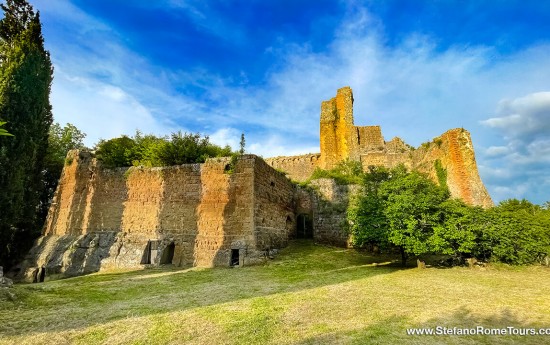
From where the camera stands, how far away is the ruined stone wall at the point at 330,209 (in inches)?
690

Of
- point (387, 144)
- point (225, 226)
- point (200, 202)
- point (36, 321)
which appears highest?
point (387, 144)

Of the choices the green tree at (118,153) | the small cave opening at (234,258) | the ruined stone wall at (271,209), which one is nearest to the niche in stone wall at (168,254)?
the small cave opening at (234,258)

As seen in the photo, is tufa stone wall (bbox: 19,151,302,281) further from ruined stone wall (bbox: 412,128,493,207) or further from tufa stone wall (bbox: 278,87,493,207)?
tufa stone wall (bbox: 278,87,493,207)

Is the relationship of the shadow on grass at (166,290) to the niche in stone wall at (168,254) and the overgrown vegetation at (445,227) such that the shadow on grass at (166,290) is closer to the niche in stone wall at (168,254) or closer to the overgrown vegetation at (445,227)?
the niche in stone wall at (168,254)

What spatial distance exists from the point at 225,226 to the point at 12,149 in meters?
10.7

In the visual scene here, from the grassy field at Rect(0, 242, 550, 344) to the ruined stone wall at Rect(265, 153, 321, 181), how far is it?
18885 millimetres

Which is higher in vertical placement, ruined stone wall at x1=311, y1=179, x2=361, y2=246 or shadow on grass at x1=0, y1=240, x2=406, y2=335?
ruined stone wall at x1=311, y1=179, x2=361, y2=246

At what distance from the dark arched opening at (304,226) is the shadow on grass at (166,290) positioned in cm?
495

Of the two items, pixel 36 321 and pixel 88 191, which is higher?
pixel 88 191

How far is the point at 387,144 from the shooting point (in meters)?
26.7

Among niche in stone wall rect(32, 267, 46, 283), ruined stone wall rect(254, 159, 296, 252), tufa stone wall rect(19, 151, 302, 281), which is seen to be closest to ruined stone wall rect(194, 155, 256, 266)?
tufa stone wall rect(19, 151, 302, 281)

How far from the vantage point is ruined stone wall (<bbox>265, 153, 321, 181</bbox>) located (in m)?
29.3

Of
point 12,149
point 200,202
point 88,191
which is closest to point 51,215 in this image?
point 88,191

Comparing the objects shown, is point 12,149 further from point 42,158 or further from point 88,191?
point 42,158
